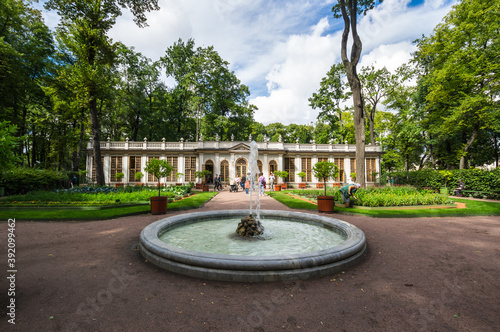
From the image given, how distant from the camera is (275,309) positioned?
2.87m

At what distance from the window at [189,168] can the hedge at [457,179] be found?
24.3 metres

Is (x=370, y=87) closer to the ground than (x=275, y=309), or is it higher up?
higher up

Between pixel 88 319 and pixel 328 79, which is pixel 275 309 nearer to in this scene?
pixel 88 319

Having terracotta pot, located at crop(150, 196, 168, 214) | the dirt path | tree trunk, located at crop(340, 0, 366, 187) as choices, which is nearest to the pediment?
tree trunk, located at crop(340, 0, 366, 187)

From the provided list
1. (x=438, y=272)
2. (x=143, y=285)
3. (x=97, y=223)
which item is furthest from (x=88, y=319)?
(x=97, y=223)

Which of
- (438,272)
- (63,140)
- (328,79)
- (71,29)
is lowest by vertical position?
(438,272)

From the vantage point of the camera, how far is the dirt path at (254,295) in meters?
2.58

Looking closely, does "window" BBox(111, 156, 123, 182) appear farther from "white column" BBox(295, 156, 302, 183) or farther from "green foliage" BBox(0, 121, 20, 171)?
"green foliage" BBox(0, 121, 20, 171)

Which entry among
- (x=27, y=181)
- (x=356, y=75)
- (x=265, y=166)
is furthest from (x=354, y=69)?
(x=27, y=181)

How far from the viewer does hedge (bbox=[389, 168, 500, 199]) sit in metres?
15.0

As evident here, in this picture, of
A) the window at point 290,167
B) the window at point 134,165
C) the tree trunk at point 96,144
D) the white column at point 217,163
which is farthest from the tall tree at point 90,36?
the window at point 290,167

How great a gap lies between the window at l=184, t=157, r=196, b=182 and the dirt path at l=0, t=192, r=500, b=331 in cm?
2306

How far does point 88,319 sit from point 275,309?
89.2 inches

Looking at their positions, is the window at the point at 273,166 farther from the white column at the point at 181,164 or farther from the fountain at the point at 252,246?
the fountain at the point at 252,246
